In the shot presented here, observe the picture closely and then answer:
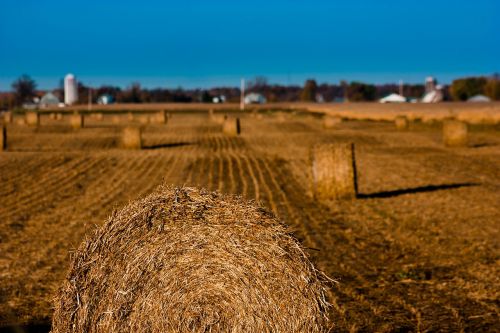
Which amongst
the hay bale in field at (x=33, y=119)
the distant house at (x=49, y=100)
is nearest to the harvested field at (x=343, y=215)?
the hay bale in field at (x=33, y=119)

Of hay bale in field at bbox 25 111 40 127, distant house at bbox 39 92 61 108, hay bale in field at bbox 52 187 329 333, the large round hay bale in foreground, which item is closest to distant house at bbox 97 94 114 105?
distant house at bbox 39 92 61 108

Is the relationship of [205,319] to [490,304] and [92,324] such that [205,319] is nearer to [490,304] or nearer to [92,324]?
[92,324]

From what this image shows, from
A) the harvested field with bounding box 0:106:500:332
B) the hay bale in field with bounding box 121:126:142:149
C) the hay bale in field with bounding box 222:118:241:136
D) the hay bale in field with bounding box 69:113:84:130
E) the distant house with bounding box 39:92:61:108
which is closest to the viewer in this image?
the harvested field with bounding box 0:106:500:332

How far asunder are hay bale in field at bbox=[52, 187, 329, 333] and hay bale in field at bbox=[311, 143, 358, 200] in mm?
11619

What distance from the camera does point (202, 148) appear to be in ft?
116

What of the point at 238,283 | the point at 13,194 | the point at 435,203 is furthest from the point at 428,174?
the point at 238,283

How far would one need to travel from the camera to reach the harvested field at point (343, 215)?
9.64 meters

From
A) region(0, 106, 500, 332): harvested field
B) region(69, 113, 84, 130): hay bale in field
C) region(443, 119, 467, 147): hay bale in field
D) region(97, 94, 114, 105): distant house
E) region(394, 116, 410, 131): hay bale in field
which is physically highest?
region(97, 94, 114, 105): distant house

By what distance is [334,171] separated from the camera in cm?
1839

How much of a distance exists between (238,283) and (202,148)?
28.9 metres

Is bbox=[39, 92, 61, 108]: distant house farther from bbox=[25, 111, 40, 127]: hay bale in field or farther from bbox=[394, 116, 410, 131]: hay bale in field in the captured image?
bbox=[394, 116, 410, 131]: hay bale in field

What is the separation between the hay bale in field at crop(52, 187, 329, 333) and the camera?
645 centimetres

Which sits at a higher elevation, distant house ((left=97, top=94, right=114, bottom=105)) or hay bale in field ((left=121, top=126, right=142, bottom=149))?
distant house ((left=97, top=94, right=114, bottom=105))

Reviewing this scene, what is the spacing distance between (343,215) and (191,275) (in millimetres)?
9929
